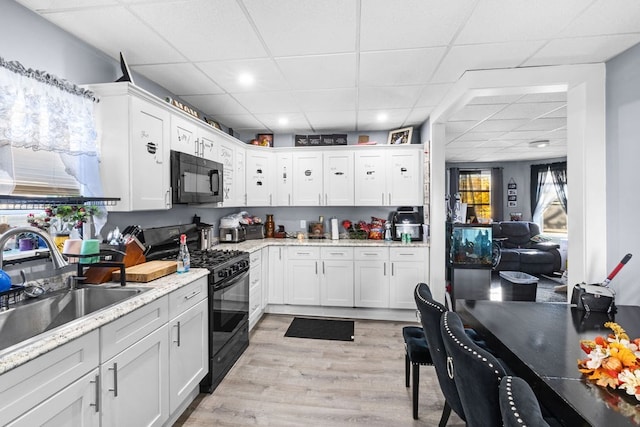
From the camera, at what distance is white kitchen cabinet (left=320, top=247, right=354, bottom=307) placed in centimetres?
395

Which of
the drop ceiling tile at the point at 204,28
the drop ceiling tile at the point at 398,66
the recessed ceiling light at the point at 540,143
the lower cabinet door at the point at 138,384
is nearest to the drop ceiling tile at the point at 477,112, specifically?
the drop ceiling tile at the point at 398,66

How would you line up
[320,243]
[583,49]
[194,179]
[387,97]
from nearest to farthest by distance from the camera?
1. [583,49]
2. [194,179]
3. [387,97]
4. [320,243]

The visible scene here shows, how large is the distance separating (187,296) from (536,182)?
805 cm

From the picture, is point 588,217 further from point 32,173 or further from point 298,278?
point 32,173

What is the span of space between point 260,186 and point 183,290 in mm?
2490

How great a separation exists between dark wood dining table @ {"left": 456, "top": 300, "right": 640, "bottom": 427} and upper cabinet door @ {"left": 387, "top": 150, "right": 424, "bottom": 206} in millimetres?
2278

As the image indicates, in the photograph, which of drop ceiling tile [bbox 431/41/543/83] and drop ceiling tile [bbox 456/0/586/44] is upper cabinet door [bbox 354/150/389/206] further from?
drop ceiling tile [bbox 456/0/586/44]

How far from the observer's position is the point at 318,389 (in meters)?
2.43

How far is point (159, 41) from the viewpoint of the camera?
82.3 inches

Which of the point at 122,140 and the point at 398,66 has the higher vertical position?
the point at 398,66

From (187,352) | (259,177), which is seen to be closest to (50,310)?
(187,352)

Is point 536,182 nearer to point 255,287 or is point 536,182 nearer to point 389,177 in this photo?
point 389,177

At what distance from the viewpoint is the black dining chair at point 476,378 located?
1.03 m

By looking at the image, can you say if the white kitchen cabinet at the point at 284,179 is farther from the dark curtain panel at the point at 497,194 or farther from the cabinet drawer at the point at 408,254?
the dark curtain panel at the point at 497,194
